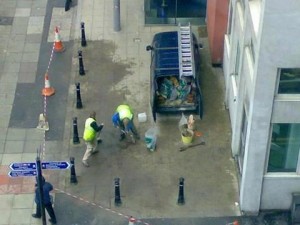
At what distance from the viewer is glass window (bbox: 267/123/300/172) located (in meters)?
18.7

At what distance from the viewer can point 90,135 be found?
21078 mm

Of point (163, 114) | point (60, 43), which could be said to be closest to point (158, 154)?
point (163, 114)

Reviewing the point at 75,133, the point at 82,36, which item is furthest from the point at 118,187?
the point at 82,36

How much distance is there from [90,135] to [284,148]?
5255 mm

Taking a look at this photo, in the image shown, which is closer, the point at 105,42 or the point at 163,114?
the point at 163,114

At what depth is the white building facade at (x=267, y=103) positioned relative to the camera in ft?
54.6

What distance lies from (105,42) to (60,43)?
1.51 metres

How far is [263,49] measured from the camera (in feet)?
55.5

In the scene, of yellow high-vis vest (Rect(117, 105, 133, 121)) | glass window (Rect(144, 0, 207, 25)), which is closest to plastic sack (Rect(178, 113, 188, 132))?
yellow high-vis vest (Rect(117, 105, 133, 121))

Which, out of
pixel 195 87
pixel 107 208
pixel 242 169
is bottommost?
pixel 107 208

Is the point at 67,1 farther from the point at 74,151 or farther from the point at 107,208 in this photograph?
the point at 107,208

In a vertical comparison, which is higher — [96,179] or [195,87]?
[195,87]

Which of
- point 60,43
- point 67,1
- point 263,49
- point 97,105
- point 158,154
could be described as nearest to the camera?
point 263,49

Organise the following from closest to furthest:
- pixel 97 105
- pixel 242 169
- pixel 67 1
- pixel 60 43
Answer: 1. pixel 242 169
2. pixel 97 105
3. pixel 60 43
4. pixel 67 1
